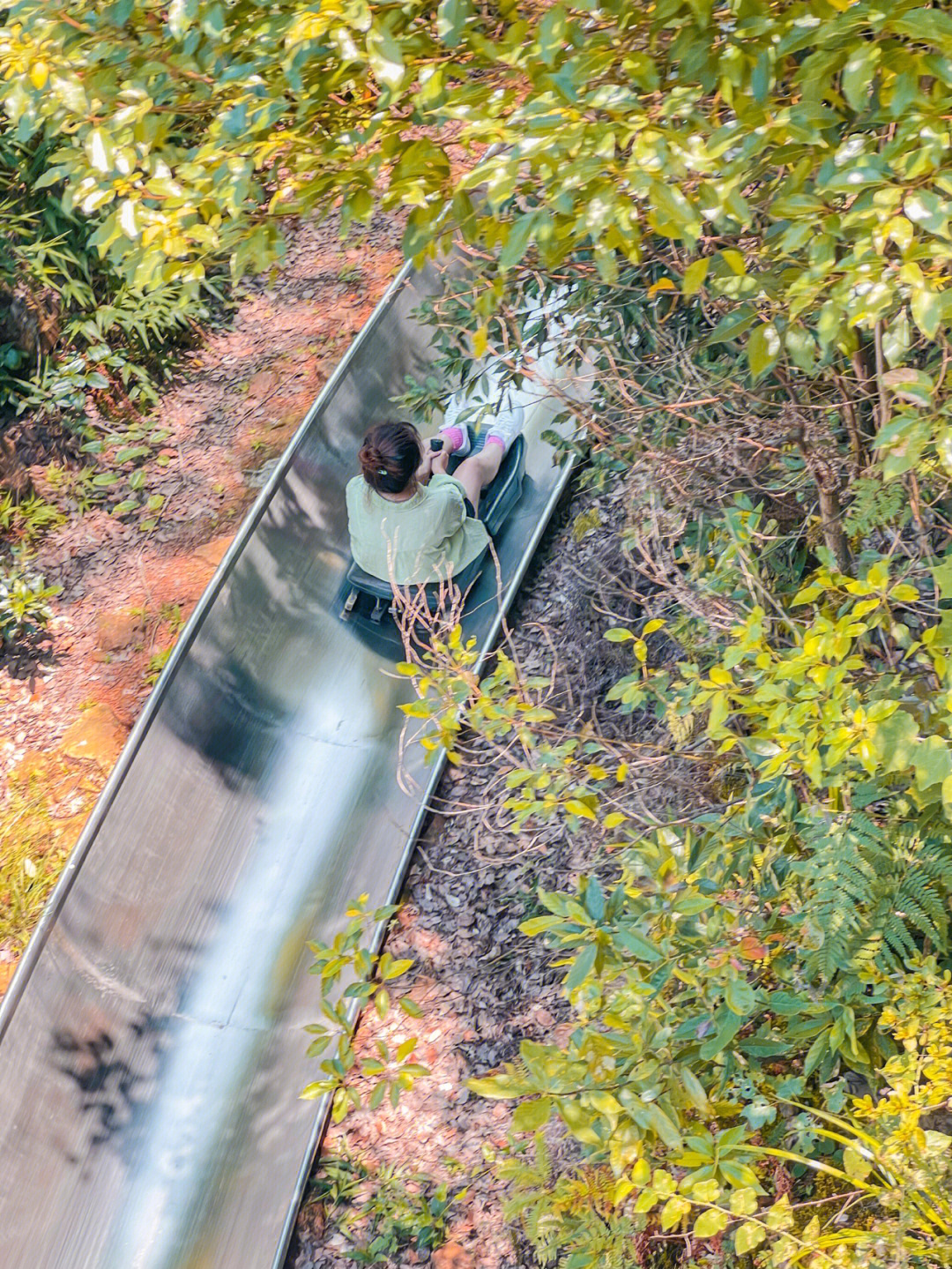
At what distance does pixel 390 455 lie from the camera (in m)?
3.89

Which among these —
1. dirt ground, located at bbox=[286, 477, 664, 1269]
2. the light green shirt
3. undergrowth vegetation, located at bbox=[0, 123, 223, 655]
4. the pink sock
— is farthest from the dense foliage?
→ undergrowth vegetation, located at bbox=[0, 123, 223, 655]

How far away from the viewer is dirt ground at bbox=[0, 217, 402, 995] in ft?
14.5

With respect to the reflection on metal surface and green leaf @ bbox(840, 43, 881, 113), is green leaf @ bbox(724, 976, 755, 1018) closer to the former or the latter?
green leaf @ bbox(840, 43, 881, 113)

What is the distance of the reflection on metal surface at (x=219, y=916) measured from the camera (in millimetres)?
3463

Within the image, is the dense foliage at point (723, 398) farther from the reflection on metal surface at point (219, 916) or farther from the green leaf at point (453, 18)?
the reflection on metal surface at point (219, 916)

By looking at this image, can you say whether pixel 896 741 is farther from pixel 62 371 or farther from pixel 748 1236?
pixel 62 371

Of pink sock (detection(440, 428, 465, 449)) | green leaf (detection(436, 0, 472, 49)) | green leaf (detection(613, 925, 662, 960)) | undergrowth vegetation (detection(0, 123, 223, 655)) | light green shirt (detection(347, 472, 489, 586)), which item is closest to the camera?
green leaf (detection(436, 0, 472, 49))

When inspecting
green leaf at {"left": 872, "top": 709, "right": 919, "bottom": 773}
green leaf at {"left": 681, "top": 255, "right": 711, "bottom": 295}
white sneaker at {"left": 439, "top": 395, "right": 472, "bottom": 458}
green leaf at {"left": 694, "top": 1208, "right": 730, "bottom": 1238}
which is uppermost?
green leaf at {"left": 681, "top": 255, "right": 711, "bottom": 295}

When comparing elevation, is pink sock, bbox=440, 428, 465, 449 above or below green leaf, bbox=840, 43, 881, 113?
below

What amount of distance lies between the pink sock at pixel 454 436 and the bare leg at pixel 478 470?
0.34 ft

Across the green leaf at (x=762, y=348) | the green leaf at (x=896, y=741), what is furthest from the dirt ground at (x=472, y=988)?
the green leaf at (x=762, y=348)

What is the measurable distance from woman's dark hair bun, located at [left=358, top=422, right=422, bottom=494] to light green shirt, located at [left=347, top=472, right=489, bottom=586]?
0.48ft

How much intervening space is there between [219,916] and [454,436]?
8.21 feet

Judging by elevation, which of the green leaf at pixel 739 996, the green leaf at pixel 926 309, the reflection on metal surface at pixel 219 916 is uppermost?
the green leaf at pixel 926 309
